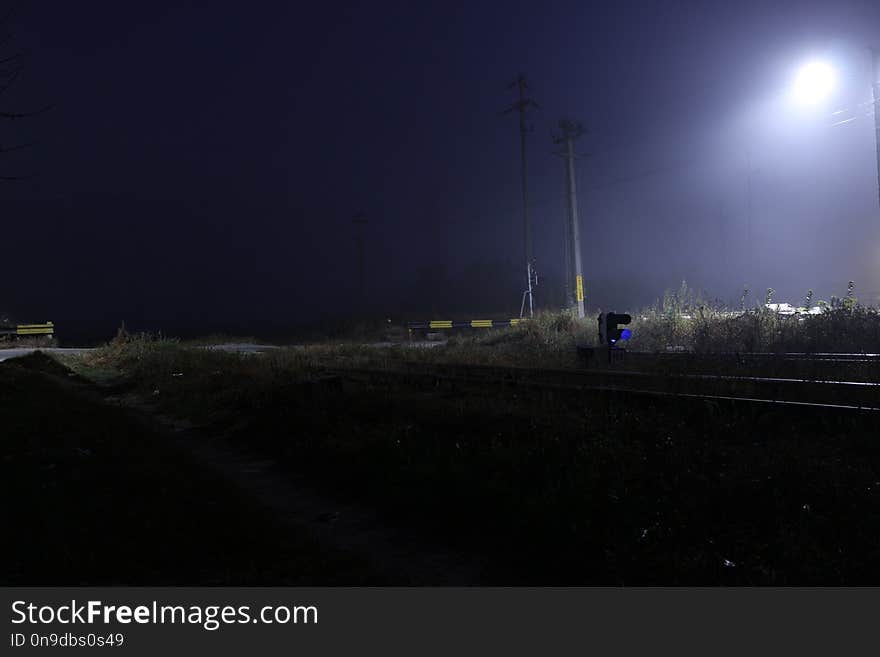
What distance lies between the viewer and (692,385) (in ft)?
33.2

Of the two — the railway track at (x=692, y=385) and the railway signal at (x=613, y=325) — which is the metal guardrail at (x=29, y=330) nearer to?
the railway track at (x=692, y=385)

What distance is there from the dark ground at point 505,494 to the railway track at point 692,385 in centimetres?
46

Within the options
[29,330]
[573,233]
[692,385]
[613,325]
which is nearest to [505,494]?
[692,385]

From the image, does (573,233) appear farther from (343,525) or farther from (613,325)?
(343,525)

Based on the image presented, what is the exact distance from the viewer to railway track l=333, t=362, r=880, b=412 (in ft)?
27.9

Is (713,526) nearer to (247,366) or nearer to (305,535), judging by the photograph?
(305,535)

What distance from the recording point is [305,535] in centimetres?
550

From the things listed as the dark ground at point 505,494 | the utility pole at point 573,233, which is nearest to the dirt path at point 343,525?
the dark ground at point 505,494

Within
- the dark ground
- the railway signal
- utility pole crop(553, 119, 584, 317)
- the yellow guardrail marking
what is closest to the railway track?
the dark ground

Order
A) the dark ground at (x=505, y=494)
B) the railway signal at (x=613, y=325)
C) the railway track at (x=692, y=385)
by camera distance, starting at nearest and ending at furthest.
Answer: the dark ground at (x=505, y=494), the railway track at (x=692, y=385), the railway signal at (x=613, y=325)

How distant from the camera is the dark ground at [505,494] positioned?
4434mm
